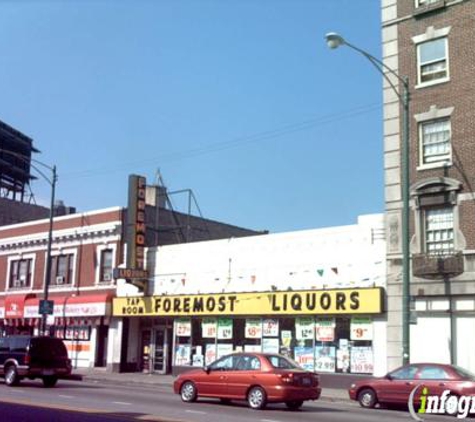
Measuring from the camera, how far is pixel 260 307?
28.8m

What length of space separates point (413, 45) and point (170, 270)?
14586 mm

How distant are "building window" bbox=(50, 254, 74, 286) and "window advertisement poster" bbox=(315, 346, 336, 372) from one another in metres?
15.6

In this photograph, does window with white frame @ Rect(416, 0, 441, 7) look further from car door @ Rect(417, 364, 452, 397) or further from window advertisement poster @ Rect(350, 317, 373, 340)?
car door @ Rect(417, 364, 452, 397)

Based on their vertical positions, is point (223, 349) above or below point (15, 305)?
below

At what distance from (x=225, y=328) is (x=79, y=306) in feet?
28.9

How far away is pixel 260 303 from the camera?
28.8 meters

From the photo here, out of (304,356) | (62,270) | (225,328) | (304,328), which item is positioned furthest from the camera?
(62,270)

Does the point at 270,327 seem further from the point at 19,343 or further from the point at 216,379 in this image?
the point at 216,379

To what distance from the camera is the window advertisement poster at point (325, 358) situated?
88.5 ft

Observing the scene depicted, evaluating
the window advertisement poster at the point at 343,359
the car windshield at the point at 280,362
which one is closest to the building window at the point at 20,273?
the window advertisement poster at the point at 343,359

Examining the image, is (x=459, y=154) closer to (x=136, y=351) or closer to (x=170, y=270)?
(x=170, y=270)

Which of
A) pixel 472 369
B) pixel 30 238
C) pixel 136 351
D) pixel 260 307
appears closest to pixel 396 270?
pixel 472 369

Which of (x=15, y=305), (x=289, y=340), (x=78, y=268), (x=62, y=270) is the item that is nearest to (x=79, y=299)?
(x=78, y=268)

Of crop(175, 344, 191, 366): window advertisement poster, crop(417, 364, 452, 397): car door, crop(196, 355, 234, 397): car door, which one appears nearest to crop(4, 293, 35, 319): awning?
crop(175, 344, 191, 366): window advertisement poster
